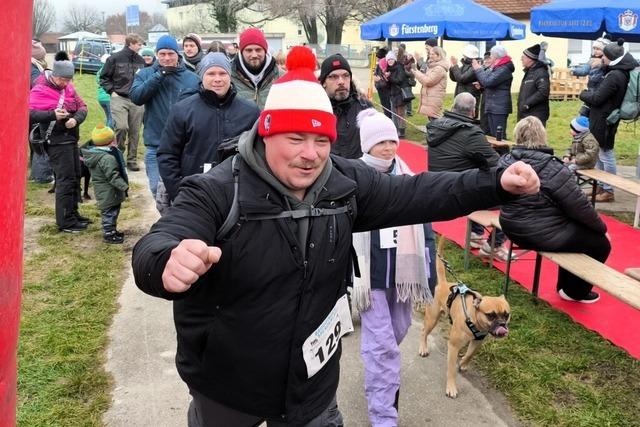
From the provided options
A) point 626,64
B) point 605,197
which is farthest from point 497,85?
point 605,197

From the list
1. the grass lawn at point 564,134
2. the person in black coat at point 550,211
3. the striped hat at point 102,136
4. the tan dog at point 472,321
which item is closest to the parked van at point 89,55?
the grass lawn at point 564,134

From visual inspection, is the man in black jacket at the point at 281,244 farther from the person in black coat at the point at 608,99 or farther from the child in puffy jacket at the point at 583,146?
the person in black coat at the point at 608,99

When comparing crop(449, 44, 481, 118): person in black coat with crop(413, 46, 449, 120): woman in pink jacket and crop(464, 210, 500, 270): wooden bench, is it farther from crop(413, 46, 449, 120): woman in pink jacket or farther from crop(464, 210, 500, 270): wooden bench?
crop(464, 210, 500, 270): wooden bench

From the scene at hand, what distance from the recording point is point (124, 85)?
35.2 ft

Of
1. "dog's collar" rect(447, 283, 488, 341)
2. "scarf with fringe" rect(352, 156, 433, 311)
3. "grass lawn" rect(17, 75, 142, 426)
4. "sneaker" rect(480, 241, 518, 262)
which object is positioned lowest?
"grass lawn" rect(17, 75, 142, 426)

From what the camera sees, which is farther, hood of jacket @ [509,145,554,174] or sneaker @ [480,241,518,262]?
sneaker @ [480,241,518,262]

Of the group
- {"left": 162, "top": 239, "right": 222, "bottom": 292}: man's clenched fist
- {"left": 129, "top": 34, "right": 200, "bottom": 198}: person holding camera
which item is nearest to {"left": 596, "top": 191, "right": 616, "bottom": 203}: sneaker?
{"left": 129, "top": 34, "right": 200, "bottom": 198}: person holding camera

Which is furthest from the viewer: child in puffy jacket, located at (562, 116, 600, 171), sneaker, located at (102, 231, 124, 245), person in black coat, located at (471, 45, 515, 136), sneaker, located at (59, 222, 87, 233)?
person in black coat, located at (471, 45, 515, 136)

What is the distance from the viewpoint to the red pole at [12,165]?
46.3 inches

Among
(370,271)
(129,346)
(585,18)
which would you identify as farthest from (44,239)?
(585,18)

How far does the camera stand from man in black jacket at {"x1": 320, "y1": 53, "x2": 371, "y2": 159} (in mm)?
5191

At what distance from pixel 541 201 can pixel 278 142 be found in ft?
12.2

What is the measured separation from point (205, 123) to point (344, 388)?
2.14 m

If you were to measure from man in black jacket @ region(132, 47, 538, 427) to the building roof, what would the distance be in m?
27.6
